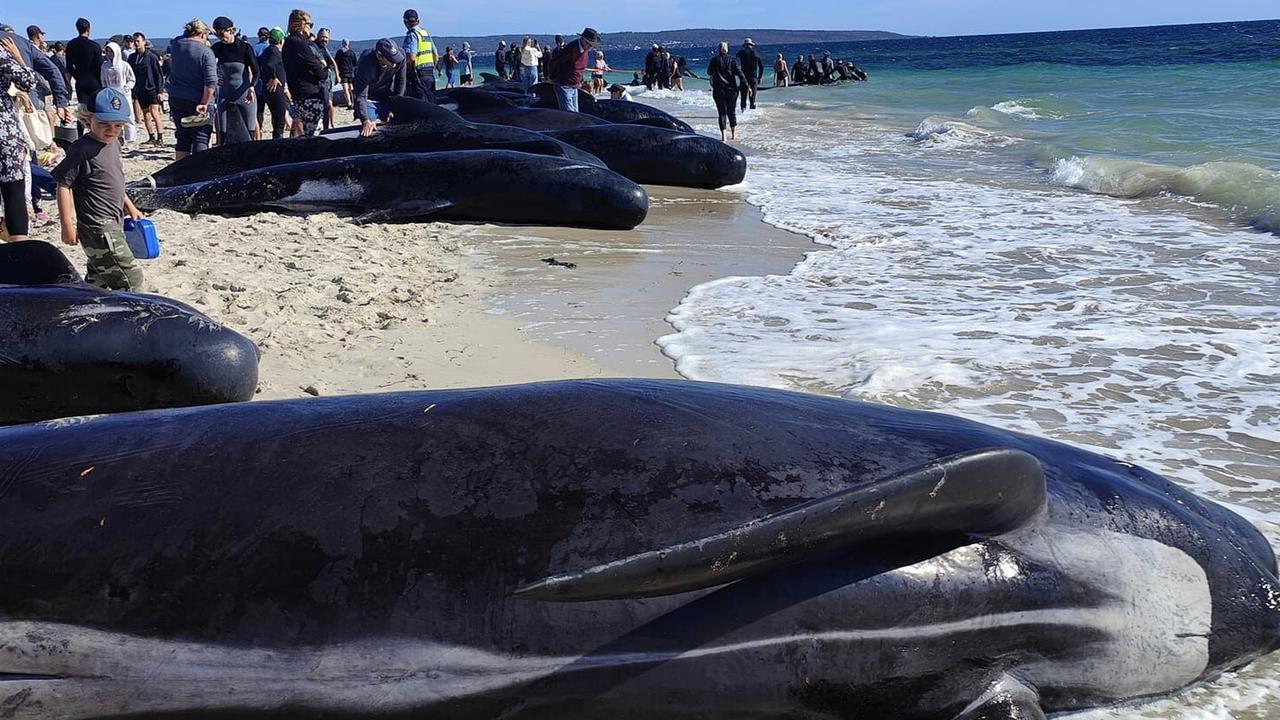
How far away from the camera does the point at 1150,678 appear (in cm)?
313

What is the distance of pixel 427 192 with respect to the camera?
11.1 m

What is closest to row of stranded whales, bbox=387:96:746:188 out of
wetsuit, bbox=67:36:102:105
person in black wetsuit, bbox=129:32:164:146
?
wetsuit, bbox=67:36:102:105

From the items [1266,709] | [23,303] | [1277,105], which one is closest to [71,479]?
[23,303]

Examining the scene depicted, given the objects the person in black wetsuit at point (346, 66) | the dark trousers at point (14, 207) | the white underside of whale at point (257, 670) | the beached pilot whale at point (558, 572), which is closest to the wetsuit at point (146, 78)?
the person in black wetsuit at point (346, 66)

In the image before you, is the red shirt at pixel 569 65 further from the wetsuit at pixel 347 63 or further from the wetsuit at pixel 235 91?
the wetsuit at pixel 347 63

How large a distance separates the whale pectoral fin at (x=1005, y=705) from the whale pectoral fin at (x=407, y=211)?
8817mm

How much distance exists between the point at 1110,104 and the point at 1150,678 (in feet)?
97.4

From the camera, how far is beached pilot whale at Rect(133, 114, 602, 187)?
485 inches

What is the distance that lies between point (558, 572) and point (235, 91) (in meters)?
12.6

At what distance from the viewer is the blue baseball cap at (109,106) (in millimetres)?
6852

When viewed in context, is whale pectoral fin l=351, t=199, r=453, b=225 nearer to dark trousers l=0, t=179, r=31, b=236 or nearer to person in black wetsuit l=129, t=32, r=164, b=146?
dark trousers l=0, t=179, r=31, b=236

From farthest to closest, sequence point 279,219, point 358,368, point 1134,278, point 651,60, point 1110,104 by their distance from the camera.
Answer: point 651,60, point 1110,104, point 279,219, point 1134,278, point 358,368

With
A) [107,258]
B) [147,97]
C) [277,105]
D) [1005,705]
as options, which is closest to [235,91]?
[277,105]

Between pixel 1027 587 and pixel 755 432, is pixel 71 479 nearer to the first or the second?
pixel 755 432
